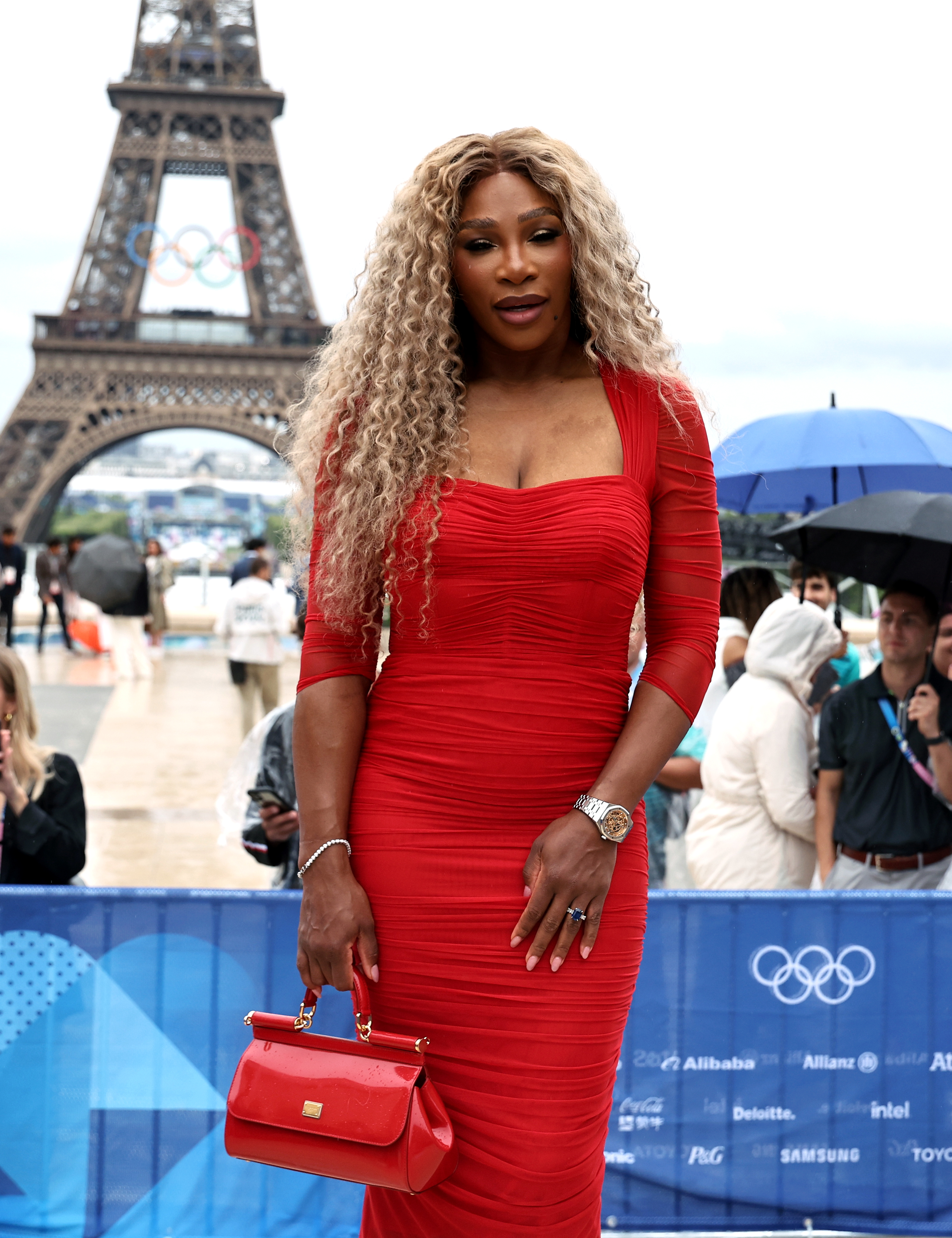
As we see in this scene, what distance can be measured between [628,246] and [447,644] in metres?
0.67

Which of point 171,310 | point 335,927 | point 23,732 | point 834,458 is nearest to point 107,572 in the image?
point 834,458

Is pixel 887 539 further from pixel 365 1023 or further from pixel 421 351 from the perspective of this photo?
pixel 365 1023

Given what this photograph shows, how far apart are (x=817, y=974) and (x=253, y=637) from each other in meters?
7.97

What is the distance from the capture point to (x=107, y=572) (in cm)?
1463

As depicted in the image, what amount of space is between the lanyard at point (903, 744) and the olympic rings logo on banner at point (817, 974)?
2.86 feet

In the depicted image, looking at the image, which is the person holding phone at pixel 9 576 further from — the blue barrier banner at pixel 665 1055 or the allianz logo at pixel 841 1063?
the allianz logo at pixel 841 1063

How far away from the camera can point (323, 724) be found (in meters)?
1.81

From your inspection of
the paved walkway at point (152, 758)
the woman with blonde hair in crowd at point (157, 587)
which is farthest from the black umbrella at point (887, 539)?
the woman with blonde hair in crowd at point (157, 587)

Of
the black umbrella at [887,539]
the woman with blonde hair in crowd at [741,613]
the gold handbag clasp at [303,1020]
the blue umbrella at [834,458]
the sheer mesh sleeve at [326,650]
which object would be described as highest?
the blue umbrella at [834,458]

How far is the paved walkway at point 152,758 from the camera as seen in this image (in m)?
6.90

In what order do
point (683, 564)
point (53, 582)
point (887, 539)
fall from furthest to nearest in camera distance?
point (53, 582) → point (887, 539) → point (683, 564)

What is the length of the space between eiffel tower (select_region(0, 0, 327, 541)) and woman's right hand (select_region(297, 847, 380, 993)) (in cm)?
3165

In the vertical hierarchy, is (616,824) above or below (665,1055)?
above

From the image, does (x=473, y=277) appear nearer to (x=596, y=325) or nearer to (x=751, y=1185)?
(x=596, y=325)
